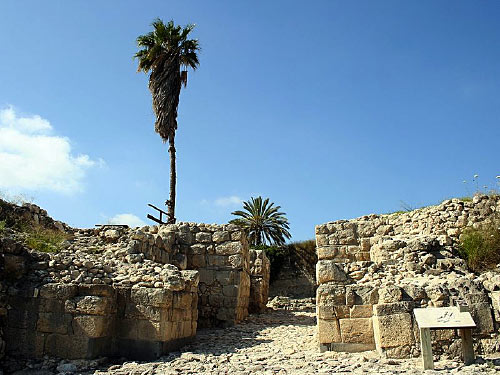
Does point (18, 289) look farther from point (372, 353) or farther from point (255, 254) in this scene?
point (255, 254)

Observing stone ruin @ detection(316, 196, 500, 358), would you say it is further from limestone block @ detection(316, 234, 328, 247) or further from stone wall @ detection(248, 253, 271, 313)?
stone wall @ detection(248, 253, 271, 313)

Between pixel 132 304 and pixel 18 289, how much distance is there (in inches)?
80.8

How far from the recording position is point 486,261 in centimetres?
812

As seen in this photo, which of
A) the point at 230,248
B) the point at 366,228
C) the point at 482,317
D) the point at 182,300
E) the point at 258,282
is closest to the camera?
the point at 482,317

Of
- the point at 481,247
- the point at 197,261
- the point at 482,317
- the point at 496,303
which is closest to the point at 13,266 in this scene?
the point at 197,261

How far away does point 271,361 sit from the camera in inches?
265

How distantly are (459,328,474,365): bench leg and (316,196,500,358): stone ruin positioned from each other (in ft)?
1.50

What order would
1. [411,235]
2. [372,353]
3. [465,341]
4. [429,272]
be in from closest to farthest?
[465,341], [372,353], [429,272], [411,235]

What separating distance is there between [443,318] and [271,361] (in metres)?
2.84

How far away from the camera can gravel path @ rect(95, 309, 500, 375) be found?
18.7 ft

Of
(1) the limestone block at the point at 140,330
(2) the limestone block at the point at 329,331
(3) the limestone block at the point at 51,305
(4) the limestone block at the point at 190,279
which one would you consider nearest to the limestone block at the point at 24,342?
(3) the limestone block at the point at 51,305

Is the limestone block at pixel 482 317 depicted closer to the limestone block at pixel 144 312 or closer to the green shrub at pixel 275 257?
the limestone block at pixel 144 312

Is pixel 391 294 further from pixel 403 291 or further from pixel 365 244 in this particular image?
pixel 365 244

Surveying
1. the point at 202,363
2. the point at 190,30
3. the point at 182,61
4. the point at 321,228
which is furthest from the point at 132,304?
the point at 190,30
